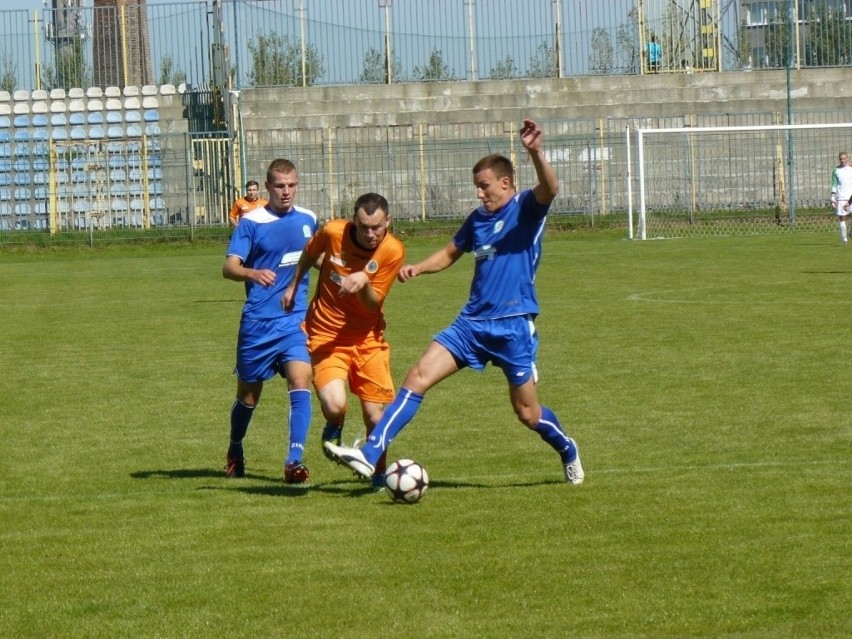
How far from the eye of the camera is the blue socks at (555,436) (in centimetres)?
830

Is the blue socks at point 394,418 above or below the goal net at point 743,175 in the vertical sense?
below

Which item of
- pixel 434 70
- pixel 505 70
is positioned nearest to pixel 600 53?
pixel 505 70

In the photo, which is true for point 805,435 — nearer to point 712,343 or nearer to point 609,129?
point 712,343

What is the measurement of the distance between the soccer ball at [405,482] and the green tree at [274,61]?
117 ft

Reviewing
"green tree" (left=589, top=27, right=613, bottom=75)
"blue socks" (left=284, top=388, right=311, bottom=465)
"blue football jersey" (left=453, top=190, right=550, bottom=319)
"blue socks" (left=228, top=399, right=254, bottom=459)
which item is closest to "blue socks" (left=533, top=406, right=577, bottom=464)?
"blue football jersey" (left=453, top=190, right=550, bottom=319)

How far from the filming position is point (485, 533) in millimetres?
7129

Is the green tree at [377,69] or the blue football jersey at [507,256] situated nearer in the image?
the blue football jersey at [507,256]

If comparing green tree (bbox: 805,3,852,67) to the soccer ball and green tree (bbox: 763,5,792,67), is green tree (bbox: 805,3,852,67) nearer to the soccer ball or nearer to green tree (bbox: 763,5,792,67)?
green tree (bbox: 763,5,792,67)

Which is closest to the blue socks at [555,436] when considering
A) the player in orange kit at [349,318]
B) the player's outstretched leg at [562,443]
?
the player's outstretched leg at [562,443]

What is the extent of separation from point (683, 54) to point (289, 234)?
124 ft

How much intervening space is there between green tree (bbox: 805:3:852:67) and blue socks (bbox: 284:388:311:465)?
1509 inches

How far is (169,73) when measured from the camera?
49.2 meters

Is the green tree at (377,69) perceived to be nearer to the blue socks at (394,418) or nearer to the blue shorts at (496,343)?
the blue shorts at (496,343)

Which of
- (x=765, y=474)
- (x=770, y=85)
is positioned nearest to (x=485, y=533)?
(x=765, y=474)
